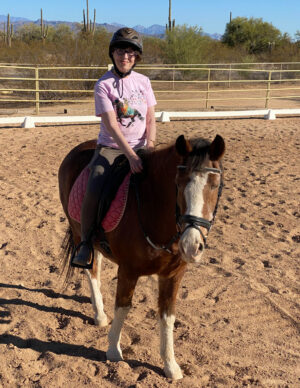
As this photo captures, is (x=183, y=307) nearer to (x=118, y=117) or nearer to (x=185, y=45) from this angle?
(x=118, y=117)

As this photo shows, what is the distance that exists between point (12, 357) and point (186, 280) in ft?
6.16

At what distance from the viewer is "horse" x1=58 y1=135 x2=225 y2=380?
6.81 ft

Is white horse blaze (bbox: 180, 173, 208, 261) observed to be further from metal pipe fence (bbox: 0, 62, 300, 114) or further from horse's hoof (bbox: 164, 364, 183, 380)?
metal pipe fence (bbox: 0, 62, 300, 114)

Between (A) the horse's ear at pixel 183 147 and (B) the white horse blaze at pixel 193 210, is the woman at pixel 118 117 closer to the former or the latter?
(A) the horse's ear at pixel 183 147

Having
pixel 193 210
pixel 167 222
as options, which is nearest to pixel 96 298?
pixel 167 222

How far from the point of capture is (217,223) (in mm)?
5547

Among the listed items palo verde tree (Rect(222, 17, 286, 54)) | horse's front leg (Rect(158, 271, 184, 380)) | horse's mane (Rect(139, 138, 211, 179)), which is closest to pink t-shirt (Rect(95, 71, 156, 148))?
horse's mane (Rect(139, 138, 211, 179))

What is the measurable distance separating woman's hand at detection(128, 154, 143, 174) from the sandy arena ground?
1.45 meters

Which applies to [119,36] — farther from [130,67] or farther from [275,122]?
[275,122]

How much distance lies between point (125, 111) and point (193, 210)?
1.12 metres

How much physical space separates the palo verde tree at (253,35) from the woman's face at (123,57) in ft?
124

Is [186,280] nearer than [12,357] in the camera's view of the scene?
No

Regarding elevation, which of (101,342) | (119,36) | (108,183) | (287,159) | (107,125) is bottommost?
(101,342)

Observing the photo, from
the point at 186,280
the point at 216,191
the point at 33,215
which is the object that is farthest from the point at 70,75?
the point at 216,191
